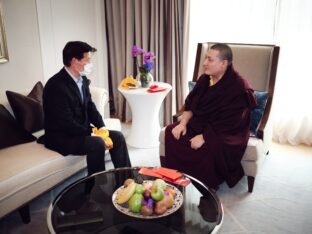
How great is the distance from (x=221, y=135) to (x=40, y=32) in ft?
6.66

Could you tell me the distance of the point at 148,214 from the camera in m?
1.55

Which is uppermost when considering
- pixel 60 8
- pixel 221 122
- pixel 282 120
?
pixel 60 8

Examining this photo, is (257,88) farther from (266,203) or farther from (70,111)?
(70,111)

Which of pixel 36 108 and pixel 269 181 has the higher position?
pixel 36 108

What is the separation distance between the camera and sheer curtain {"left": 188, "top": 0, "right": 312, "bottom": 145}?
3059mm

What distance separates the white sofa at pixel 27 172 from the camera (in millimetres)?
1881

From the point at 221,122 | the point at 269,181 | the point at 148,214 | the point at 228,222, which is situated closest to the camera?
the point at 148,214

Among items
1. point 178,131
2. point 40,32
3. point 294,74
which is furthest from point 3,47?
point 294,74

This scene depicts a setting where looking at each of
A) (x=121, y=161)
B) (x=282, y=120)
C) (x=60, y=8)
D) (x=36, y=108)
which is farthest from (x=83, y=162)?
(x=282, y=120)

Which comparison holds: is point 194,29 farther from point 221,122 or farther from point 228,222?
Result: point 228,222

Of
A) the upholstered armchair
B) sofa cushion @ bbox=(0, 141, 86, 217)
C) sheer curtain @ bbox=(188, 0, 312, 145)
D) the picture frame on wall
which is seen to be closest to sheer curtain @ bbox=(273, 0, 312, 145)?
sheer curtain @ bbox=(188, 0, 312, 145)

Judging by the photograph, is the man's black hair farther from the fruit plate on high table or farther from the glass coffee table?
the fruit plate on high table

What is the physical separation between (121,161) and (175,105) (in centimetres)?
153

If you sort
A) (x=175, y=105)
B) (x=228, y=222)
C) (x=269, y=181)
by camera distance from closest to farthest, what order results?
(x=228, y=222) → (x=269, y=181) → (x=175, y=105)
